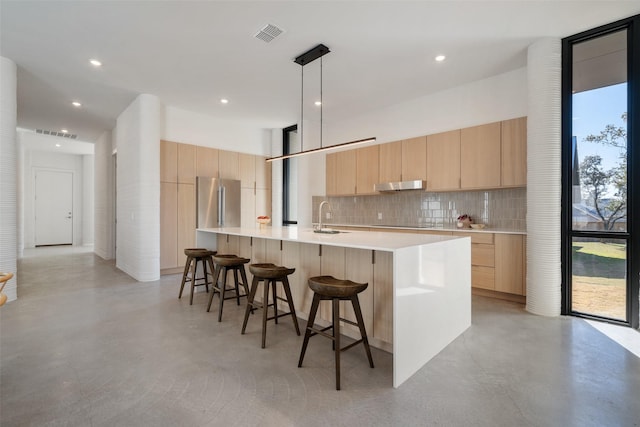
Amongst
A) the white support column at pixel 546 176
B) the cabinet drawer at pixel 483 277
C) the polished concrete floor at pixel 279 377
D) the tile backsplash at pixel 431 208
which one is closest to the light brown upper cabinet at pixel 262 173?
the tile backsplash at pixel 431 208

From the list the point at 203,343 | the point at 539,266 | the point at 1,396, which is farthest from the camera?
the point at 539,266

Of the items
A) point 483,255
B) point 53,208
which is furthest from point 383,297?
point 53,208

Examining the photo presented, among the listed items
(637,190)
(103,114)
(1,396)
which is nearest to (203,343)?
(1,396)

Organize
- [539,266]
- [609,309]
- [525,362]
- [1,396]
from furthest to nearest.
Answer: [539,266] < [609,309] < [525,362] < [1,396]

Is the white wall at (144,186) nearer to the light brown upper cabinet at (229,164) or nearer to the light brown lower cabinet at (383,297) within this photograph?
the light brown upper cabinet at (229,164)

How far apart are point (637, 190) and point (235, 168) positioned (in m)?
6.02

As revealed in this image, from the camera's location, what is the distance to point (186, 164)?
5.64m

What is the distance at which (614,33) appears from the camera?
10.3 ft

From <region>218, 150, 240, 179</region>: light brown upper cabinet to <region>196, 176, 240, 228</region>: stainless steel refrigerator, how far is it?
17cm

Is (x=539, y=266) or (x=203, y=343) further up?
(x=539, y=266)

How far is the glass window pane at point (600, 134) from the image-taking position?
3.10 meters

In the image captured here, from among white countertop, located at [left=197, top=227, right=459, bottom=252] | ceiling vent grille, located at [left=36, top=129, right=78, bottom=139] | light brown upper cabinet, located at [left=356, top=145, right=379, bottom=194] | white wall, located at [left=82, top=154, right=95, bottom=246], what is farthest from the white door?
white countertop, located at [left=197, top=227, right=459, bottom=252]

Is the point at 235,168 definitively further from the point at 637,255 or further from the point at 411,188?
the point at 637,255

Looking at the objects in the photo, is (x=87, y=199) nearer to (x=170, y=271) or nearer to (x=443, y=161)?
(x=170, y=271)
